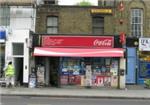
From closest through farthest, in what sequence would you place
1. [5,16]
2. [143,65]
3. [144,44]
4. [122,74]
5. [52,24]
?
[122,74]
[5,16]
[144,44]
[143,65]
[52,24]

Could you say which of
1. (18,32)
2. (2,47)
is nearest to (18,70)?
(2,47)

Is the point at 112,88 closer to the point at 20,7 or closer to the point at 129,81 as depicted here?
the point at 129,81

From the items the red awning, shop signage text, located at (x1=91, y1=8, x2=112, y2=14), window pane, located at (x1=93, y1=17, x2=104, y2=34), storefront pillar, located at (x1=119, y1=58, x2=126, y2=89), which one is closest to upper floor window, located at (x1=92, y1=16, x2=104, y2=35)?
window pane, located at (x1=93, y1=17, x2=104, y2=34)

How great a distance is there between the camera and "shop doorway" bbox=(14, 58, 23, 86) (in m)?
35.6

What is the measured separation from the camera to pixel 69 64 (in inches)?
1391

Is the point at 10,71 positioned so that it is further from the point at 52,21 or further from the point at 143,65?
the point at 143,65

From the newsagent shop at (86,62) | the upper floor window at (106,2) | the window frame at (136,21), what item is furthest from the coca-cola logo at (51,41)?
the window frame at (136,21)

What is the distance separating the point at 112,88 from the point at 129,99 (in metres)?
6.81

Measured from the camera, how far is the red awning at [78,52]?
3425 centimetres

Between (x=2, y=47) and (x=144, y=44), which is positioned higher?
(x=144, y=44)

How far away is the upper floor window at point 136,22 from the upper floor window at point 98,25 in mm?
2449

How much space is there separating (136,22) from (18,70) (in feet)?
32.9

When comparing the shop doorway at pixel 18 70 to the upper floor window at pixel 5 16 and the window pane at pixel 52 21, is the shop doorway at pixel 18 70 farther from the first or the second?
the window pane at pixel 52 21

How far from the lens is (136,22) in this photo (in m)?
38.3
